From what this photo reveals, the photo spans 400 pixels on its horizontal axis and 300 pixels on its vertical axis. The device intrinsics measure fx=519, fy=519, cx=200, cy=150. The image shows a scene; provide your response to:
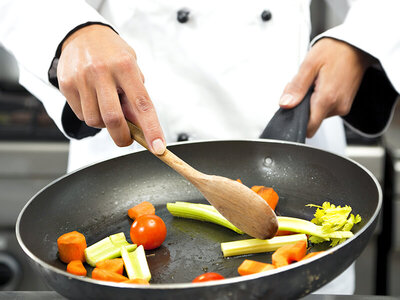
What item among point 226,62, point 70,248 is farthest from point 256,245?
point 226,62

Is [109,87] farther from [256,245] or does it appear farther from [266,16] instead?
[266,16]

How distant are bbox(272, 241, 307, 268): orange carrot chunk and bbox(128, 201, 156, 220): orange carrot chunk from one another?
0.24 meters

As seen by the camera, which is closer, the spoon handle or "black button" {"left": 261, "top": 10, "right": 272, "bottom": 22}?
the spoon handle

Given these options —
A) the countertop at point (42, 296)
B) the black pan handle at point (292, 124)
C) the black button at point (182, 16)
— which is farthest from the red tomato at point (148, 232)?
the black button at point (182, 16)

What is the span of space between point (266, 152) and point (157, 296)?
0.48 metres

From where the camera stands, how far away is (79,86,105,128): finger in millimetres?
748

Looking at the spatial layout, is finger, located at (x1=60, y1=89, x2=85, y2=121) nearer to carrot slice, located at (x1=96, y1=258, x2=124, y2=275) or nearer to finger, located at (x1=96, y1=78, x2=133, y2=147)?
finger, located at (x1=96, y1=78, x2=133, y2=147)

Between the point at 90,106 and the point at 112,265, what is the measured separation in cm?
23

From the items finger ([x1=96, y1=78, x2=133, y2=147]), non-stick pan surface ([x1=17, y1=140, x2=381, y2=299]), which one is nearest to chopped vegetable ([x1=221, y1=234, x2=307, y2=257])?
non-stick pan surface ([x1=17, y1=140, x2=381, y2=299])

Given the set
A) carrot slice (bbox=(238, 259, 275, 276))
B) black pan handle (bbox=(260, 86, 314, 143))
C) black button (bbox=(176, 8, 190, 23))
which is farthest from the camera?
black button (bbox=(176, 8, 190, 23))

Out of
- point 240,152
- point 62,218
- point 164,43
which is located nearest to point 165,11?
point 164,43

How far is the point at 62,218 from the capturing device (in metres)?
0.84

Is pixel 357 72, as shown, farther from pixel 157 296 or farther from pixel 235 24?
pixel 157 296

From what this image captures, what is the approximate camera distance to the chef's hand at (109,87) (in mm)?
732
